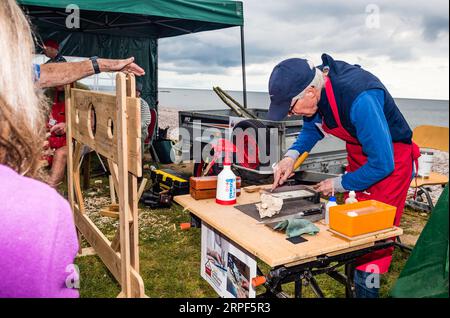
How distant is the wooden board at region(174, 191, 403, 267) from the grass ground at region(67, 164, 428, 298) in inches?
56.9

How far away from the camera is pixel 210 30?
28.8ft

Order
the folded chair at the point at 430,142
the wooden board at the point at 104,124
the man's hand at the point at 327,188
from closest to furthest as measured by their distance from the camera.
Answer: the wooden board at the point at 104,124 → the man's hand at the point at 327,188 → the folded chair at the point at 430,142

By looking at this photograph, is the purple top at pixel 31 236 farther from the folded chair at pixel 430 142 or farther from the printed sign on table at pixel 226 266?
the folded chair at pixel 430 142

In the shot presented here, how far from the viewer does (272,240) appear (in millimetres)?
1903

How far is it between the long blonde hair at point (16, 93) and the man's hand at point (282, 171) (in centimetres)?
187

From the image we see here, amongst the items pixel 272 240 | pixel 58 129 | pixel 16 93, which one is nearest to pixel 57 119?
pixel 58 129

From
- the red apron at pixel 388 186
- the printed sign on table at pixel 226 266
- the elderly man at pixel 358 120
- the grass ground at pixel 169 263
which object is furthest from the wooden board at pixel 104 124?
the grass ground at pixel 169 263

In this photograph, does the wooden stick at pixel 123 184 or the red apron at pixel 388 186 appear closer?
the wooden stick at pixel 123 184

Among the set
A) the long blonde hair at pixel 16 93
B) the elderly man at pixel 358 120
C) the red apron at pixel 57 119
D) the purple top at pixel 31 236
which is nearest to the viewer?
the purple top at pixel 31 236

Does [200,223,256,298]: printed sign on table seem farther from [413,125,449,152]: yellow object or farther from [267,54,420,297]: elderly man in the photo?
[413,125,449,152]: yellow object

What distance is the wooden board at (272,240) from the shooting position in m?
1.76

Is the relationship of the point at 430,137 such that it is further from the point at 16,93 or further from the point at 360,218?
the point at 16,93
